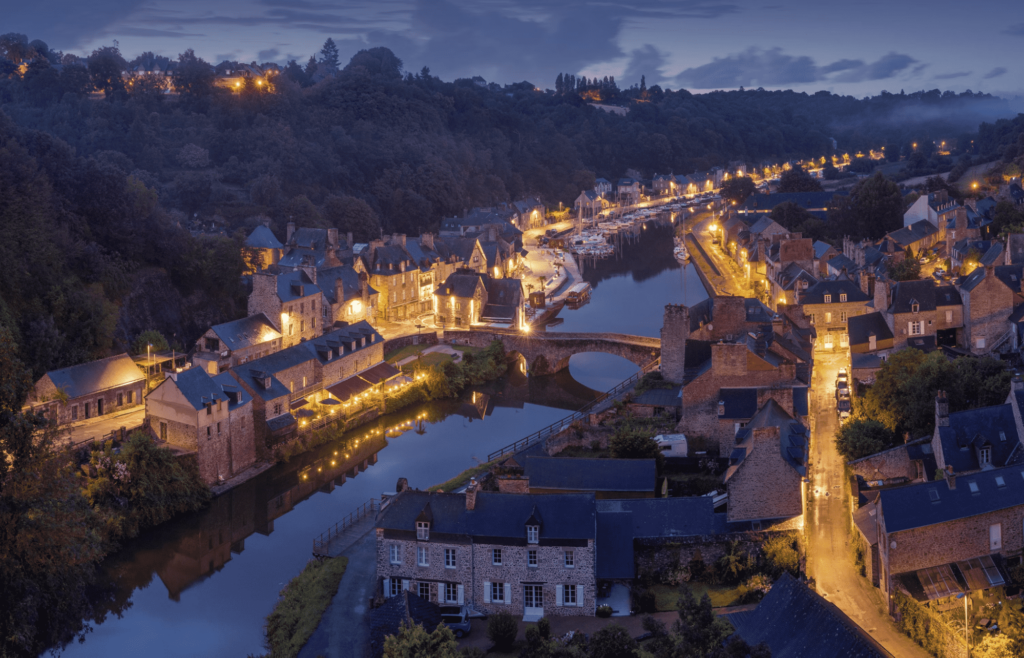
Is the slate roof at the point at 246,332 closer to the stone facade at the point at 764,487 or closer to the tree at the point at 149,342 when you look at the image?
the tree at the point at 149,342

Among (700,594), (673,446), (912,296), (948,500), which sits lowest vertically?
(700,594)

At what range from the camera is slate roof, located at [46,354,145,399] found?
36.6 meters

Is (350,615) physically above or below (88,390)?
below

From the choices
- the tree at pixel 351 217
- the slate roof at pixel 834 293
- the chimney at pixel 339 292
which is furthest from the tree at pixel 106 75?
the slate roof at pixel 834 293

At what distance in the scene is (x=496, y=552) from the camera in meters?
23.9

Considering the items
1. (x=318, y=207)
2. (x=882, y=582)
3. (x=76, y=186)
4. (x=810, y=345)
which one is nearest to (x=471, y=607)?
(x=882, y=582)

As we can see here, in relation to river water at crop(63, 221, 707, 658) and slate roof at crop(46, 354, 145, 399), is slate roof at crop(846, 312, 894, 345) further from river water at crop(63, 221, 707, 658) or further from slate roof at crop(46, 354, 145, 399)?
slate roof at crop(46, 354, 145, 399)

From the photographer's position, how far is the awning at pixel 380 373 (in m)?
44.0

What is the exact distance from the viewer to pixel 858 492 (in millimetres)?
26609

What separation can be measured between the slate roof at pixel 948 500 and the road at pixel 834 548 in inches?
78.8

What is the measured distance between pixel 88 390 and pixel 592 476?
2047 cm

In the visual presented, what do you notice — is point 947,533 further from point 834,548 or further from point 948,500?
point 834,548

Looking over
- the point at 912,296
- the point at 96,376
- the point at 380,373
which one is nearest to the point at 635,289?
the point at 380,373

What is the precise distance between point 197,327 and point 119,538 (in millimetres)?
20983
